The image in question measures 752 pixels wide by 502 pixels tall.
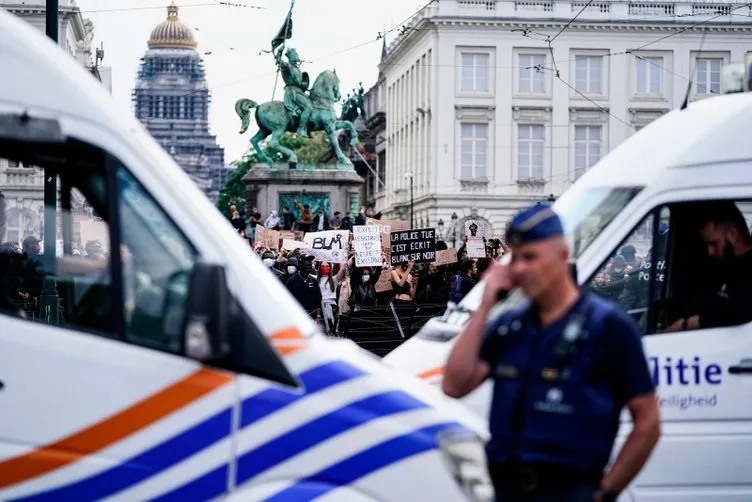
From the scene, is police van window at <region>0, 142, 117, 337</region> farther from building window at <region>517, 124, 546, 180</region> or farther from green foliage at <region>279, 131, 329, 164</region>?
green foliage at <region>279, 131, 329, 164</region>

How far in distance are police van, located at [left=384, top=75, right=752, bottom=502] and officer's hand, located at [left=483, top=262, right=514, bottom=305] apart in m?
2.05

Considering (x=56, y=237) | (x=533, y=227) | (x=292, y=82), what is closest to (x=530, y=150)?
(x=292, y=82)

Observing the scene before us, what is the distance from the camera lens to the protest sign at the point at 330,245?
2625 cm

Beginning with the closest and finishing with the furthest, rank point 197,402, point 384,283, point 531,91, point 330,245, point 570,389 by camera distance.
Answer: point 570,389
point 197,402
point 384,283
point 330,245
point 531,91

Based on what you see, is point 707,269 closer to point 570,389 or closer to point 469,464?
point 469,464

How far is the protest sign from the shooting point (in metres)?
26.2

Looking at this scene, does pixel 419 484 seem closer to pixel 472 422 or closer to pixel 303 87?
pixel 472 422

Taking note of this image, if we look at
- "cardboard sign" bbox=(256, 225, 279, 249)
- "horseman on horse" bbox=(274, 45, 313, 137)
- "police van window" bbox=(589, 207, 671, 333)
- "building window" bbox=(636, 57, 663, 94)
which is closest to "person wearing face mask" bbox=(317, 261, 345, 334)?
"cardboard sign" bbox=(256, 225, 279, 249)

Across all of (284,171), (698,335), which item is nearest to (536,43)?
(284,171)

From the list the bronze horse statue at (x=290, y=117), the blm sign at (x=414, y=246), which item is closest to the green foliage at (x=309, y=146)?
the bronze horse statue at (x=290, y=117)

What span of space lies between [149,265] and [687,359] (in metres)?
2.89

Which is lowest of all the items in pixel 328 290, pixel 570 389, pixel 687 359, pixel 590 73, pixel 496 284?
pixel 328 290

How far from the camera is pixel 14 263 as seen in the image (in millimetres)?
6230

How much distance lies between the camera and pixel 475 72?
84.9 meters
